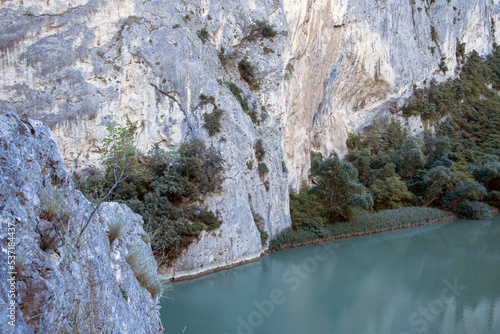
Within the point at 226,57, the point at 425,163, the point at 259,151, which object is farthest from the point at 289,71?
the point at 425,163

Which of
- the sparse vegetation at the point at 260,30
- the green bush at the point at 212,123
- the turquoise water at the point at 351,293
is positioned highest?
the sparse vegetation at the point at 260,30

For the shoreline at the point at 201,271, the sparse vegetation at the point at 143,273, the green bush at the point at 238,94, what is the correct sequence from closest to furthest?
the sparse vegetation at the point at 143,273, the shoreline at the point at 201,271, the green bush at the point at 238,94

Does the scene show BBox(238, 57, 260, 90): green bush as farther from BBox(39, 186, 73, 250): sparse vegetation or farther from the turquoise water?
BBox(39, 186, 73, 250): sparse vegetation

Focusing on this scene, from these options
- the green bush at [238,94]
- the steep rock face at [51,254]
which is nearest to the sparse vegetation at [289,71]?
the green bush at [238,94]

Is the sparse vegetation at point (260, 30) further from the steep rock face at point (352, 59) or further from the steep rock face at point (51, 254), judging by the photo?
the steep rock face at point (51, 254)

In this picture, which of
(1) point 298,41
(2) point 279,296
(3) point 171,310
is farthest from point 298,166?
(3) point 171,310

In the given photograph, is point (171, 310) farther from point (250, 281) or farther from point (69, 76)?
point (69, 76)
